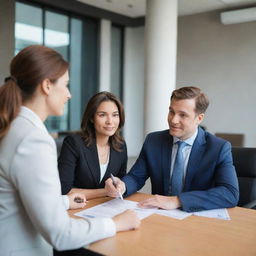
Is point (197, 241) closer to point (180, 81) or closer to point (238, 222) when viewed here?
point (238, 222)

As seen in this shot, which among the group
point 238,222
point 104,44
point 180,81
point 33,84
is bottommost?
point 238,222

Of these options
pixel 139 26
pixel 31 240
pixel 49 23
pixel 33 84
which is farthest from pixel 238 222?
pixel 139 26

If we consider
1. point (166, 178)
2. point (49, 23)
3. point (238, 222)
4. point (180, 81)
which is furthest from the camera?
point (180, 81)

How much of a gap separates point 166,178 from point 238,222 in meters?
0.66

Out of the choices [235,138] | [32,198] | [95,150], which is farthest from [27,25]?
[32,198]

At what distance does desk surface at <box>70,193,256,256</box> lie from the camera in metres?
1.28

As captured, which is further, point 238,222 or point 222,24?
point 222,24

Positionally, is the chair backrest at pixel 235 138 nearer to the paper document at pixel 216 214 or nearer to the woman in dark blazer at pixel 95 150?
the woman in dark blazer at pixel 95 150

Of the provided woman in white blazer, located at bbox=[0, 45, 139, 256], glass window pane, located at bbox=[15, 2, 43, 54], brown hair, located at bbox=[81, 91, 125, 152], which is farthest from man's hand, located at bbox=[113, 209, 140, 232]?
glass window pane, located at bbox=[15, 2, 43, 54]

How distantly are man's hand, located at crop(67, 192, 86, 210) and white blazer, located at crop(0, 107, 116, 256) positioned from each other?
0.47m

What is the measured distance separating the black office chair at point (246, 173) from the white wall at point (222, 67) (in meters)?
4.74

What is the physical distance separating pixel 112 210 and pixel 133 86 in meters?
7.24

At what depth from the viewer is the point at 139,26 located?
850 centimetres

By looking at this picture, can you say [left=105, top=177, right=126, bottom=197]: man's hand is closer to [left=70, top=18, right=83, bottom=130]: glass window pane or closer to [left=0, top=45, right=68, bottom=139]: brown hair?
[left=0, top=45, right=68, bottom=139]: brown hair
